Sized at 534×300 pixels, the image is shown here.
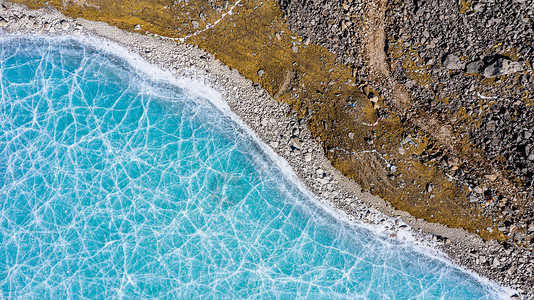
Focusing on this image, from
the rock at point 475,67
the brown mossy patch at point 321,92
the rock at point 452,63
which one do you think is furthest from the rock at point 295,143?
the rock at point 475,67

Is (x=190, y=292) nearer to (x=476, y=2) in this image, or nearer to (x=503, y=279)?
(x=503, y=279)

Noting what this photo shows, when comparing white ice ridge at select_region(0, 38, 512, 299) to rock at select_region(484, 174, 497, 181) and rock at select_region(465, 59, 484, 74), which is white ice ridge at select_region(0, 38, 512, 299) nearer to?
rock at select_region(484, 174, 497, 181)

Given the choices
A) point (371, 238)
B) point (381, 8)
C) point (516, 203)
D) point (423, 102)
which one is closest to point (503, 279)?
point (516, 203)

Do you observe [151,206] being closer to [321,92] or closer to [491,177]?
[321,92]

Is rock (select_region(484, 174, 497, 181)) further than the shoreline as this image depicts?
No

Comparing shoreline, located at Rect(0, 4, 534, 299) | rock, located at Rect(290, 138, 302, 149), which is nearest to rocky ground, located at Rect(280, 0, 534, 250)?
shoreline, located at Rect(0, 4, 534, 299)

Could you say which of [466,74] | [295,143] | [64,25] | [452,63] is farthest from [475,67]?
[64,25]
